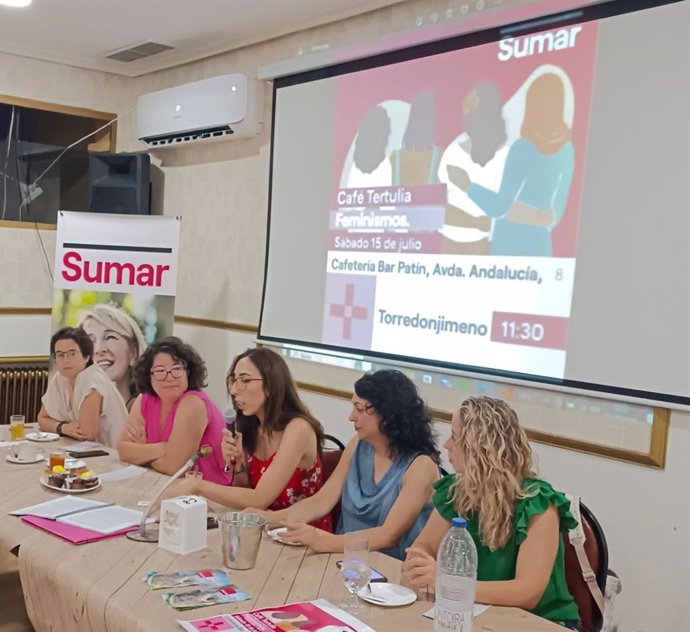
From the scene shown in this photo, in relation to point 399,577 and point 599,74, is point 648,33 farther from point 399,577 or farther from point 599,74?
point 399,577

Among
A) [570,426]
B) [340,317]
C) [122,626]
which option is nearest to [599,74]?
[570,426]

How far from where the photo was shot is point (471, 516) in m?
2.01

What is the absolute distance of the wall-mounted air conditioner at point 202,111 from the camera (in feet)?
15.3

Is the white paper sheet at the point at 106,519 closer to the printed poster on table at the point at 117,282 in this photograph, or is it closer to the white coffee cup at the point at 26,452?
the white coffee cup at the point at 26,452

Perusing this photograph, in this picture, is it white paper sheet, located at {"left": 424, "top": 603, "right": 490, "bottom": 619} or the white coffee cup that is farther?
the white coffee cup

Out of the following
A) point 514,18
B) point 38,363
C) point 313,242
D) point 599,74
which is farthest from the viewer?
point 38,363

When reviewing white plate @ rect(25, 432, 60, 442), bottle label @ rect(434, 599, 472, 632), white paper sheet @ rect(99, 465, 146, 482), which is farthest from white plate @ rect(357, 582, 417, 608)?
white plate @ rect(25, 432, 60, 442)

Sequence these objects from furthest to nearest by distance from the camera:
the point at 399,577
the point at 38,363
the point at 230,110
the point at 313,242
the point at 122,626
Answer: the point at 38,363 → the point at 230,110 → the point at 313,242 → the point at 399,577 → the point at 122,626

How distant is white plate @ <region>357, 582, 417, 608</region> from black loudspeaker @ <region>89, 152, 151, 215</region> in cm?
403

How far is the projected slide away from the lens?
3.18m

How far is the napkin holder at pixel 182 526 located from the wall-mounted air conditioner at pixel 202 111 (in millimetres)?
3114

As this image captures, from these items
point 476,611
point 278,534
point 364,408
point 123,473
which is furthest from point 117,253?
point 476,611

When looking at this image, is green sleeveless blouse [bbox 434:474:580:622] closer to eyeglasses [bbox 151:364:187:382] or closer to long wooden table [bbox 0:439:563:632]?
long wooden table [bbox 0:439:563:632]

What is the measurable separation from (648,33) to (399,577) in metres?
2.19
